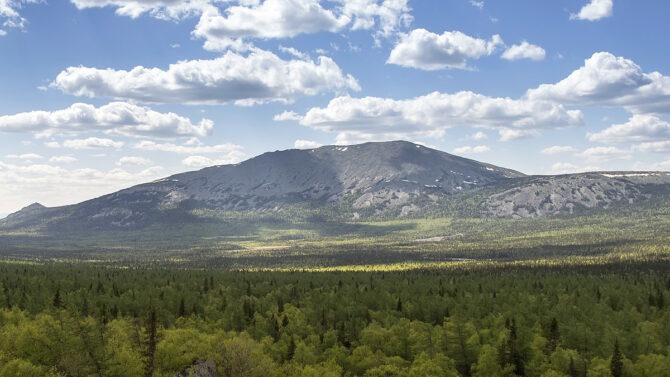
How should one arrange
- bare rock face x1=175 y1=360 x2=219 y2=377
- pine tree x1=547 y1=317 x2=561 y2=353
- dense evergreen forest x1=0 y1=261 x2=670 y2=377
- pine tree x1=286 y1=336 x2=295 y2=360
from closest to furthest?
dense evergreen forest x1=0 y1=261 x2=670 y2=377 → bare rock face x1=175 y1=360 x2=219 y2=377 → pine tree x1=286 y1=336 x2=295 y2=360 → pine tree x1=547 y1=317 x2=561 y2=353

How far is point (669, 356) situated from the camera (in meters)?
136

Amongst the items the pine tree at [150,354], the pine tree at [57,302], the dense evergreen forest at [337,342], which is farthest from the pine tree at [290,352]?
the pine tree at [57,302]

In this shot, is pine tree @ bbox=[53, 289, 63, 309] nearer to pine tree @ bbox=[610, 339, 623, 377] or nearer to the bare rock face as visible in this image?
the bare rock face

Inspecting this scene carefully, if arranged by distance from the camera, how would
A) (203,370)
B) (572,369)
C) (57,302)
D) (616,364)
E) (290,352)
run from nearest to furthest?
(616,364), (572,369), (203,370), (290,352), (57,302)

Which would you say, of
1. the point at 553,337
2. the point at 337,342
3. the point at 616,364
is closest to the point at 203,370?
the point at 337,342

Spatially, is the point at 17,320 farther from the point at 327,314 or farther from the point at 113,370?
the point at 327,314

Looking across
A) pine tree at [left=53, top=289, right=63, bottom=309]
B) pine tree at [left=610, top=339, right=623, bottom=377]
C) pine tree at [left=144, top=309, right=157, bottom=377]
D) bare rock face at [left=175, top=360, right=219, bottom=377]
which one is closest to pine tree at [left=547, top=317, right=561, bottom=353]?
pine tree at [left=610, top=339, right=623, bottom=377]

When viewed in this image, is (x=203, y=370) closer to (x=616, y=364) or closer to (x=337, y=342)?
(x=337, y=342)

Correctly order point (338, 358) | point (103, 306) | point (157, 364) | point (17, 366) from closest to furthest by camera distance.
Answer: point (17, 366), point (157, 364), point (338, 358), point (103, 306)

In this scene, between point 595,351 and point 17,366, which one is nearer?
point 17,366

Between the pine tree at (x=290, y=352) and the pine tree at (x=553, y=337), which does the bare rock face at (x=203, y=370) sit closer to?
the pine tree at (x=290, y=352)

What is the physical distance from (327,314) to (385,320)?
73.3 feet

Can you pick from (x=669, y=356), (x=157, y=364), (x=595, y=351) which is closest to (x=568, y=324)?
(x=595, y=351)

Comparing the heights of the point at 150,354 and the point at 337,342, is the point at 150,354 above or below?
above
